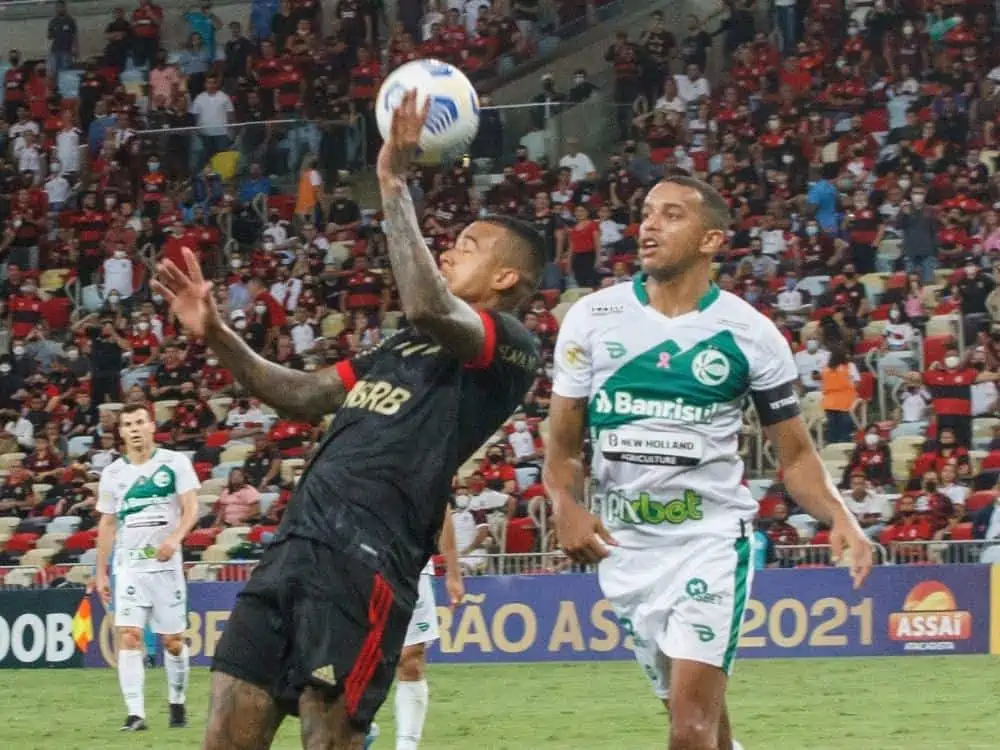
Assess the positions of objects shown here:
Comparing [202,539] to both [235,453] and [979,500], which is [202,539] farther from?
[979,500]

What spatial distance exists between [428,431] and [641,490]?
1.15 m

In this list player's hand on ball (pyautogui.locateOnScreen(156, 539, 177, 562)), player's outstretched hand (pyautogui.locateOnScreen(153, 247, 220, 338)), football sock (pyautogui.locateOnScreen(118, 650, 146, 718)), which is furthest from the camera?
football sock (pyautogui.locateOnScreen(118, 650, 146, 718))

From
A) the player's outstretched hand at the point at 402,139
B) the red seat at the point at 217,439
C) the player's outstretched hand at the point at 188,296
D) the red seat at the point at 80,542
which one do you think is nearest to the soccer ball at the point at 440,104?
the player's outstretched hand at the point at 402,139

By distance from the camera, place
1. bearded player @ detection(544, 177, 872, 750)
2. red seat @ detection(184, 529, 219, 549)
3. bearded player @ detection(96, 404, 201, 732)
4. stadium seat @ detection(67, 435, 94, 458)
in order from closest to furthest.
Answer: bearded player @ detection(544, 177, 872, 750)
bearded player @ detection(96, 404, 201, 732)
red seat @ detection(184, 529, 219, 549)
stadium seat @ detection(67, 435, 94, 458)

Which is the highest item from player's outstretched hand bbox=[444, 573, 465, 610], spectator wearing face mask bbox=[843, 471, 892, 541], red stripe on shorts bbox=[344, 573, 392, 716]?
red stripe on shorts bbox=[344, 573, 392, 716]

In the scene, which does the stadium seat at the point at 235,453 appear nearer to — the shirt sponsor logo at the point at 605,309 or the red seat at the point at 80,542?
the red seat at the point at 80,542

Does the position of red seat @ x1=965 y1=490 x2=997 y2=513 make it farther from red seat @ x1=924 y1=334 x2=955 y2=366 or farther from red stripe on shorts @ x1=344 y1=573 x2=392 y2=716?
red stripe on shorts @ x1=344 y1=573 x2=392 y2=716

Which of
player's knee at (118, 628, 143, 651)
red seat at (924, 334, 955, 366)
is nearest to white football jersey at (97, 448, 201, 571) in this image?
player's knee at (118, 628, 143, 651)

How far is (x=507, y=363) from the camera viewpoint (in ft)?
19.9

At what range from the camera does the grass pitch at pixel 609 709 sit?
40.4ft

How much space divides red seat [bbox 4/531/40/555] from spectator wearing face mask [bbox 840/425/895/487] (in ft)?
32.3

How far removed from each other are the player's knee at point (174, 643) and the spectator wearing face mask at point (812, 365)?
1017 centimetres

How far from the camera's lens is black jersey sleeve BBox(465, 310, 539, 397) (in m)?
5.97

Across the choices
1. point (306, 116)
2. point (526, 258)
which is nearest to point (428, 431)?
point (526, 258)
